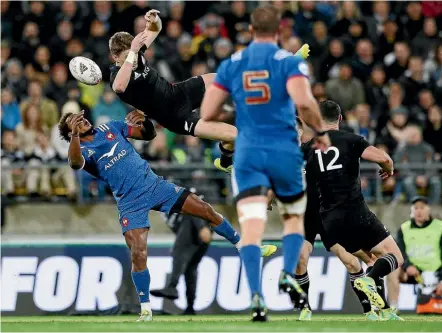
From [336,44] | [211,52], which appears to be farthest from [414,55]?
[211,52]

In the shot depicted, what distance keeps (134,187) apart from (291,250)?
3.59 m

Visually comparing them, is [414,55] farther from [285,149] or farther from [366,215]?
[285,149]

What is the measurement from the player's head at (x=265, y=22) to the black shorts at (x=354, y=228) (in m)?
3.47

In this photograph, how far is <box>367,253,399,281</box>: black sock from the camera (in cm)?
1336

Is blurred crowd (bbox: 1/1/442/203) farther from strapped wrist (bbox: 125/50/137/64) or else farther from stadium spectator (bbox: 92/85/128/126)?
strapped wrist (bbox: 125/50/137/64)

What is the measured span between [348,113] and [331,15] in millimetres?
2758

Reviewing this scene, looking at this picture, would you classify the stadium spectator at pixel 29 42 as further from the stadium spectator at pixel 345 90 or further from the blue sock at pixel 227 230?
the blue sock at pixel 227 230

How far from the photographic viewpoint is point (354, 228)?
13570mm

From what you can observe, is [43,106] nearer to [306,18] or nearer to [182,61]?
[182,61]

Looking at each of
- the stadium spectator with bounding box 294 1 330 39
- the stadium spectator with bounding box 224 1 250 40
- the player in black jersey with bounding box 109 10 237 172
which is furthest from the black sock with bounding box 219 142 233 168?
the stadium spectator with bounding box 294 1 330 39

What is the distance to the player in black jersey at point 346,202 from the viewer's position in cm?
1341

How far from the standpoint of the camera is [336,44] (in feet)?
71.7

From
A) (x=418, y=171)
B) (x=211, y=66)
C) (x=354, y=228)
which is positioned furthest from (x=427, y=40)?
(x=354, y=228)

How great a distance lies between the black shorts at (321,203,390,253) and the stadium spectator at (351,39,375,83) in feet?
28.3
